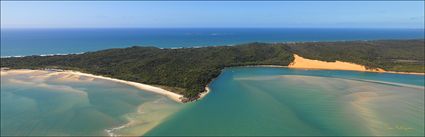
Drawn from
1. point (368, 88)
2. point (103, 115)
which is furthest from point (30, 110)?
point (368, 88)

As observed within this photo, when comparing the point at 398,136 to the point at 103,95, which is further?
the point at 103,95

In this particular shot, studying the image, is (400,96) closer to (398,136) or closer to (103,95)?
(398,136)

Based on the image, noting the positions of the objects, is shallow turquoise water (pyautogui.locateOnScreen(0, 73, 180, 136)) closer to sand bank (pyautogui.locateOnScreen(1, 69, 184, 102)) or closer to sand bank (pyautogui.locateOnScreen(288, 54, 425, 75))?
sand bank (pyautogui.locateOnScreen(1, 69, 184, 102))

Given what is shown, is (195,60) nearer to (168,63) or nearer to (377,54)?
(168,63)

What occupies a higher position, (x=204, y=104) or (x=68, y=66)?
(x=68, y=66)

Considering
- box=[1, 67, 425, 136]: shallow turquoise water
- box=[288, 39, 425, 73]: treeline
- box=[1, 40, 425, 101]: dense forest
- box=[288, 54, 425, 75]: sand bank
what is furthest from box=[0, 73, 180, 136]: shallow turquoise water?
box=[288, 39, 425, 73]: treeline

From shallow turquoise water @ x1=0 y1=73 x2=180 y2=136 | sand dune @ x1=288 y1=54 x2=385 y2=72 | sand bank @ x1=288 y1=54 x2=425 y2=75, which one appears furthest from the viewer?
sand dune @ x1=288 y1=54 x2=385 y2=72
